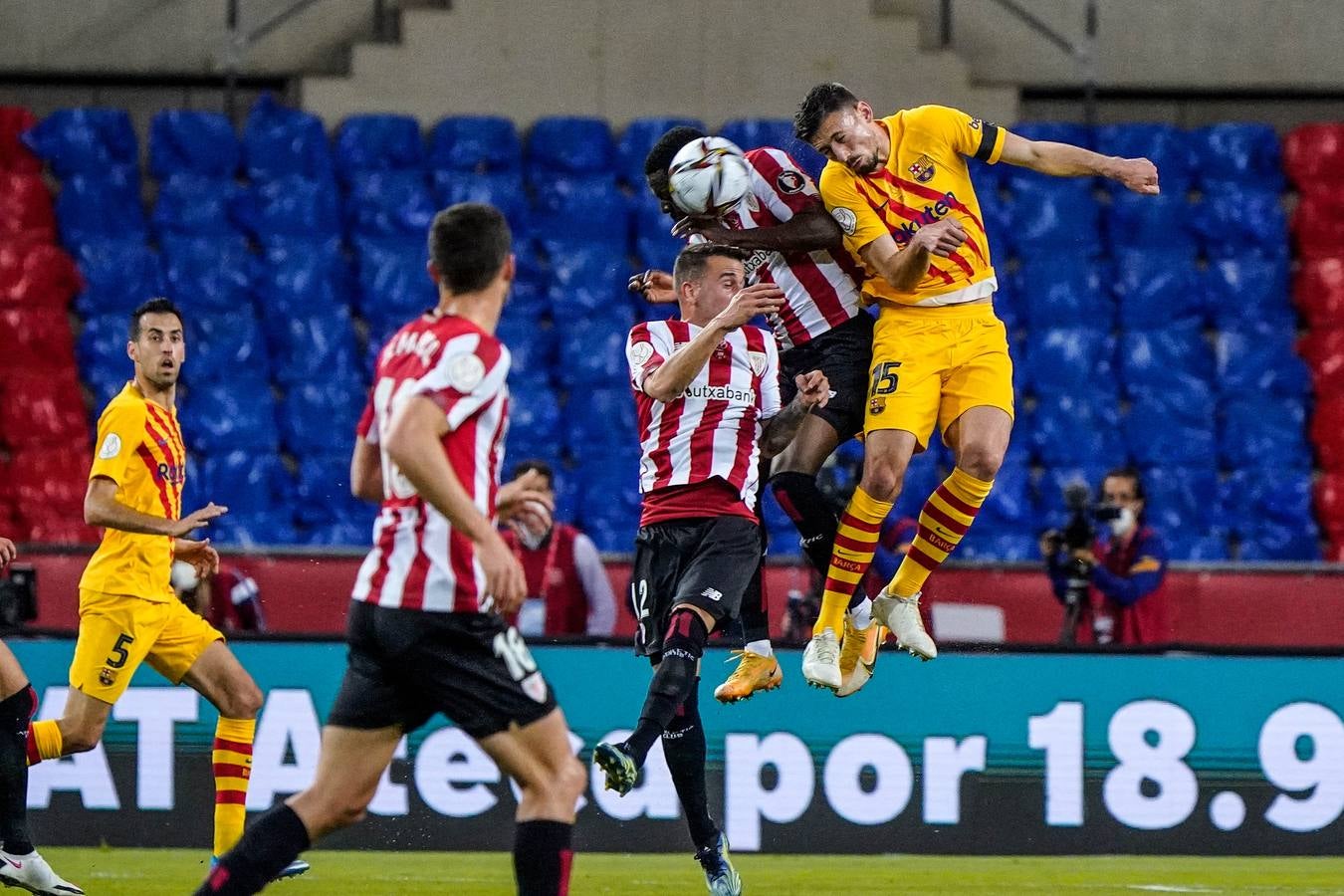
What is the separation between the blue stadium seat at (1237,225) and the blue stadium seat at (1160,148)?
277mm

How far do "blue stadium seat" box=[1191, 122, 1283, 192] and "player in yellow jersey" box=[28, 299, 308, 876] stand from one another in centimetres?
995

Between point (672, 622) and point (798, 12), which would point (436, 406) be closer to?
point (672, 622)

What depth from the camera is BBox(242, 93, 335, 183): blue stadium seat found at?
15344mm

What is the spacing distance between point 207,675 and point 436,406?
376 cm

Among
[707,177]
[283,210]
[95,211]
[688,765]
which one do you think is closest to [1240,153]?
[283,210]

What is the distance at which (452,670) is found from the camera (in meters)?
5.49

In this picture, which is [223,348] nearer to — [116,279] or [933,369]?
[116,279]

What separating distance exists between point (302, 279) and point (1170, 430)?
6736 mm

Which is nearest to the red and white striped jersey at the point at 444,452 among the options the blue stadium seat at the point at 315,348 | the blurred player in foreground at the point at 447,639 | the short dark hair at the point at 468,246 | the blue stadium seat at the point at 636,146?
the blurred player in foreground at the point at 447,639

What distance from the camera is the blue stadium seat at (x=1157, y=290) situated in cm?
1529

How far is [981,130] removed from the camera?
792 cm

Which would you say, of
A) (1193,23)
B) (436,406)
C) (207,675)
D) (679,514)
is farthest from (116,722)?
(1193,23)

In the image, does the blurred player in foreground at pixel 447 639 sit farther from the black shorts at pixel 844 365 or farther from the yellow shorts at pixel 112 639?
the yellow shorts at pixel 112 639

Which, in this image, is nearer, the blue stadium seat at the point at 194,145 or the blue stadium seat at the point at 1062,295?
the blue stadium seat at the point at 1062,295
